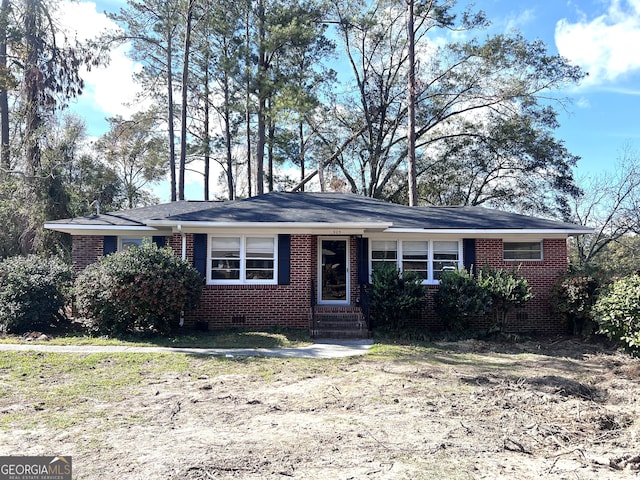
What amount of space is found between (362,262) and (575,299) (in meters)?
5.54

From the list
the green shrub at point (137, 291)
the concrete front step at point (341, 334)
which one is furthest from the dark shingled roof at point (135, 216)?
the concrete front step at point (341, 334)

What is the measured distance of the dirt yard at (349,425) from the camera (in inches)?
152

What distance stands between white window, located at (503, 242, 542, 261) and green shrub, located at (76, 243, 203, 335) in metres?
8.76

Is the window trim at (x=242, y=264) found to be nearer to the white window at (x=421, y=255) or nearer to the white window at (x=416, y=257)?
the white window at (x=421, y=255)

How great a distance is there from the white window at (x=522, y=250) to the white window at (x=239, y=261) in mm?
6753

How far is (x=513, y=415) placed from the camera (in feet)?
17.3

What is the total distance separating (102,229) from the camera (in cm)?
1264

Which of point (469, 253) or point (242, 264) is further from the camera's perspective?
point (469, 253)

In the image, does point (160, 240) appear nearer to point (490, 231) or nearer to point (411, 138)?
point (490, 231)

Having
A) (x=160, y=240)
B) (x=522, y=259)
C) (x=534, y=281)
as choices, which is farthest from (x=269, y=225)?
(x=534, y=281)

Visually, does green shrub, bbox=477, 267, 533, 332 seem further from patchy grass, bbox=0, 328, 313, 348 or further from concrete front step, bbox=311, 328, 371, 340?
patchy grass, bbox=0, 328, 313, 348

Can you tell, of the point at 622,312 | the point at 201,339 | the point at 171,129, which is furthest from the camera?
the point at 171,129

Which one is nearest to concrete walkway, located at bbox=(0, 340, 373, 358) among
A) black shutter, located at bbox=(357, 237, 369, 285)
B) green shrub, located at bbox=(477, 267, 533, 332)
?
black shutter, located at bbox=(357, 237, 369, 285)

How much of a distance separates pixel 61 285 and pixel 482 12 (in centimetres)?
2390
